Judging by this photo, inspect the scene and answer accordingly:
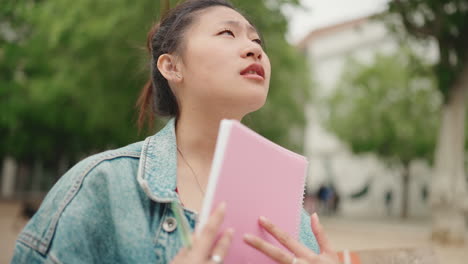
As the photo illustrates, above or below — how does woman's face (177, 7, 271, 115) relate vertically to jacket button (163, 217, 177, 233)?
above

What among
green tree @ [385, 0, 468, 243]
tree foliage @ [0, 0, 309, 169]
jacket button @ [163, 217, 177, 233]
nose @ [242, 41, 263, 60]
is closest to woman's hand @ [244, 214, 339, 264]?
jacket button @ [163, 217, 177, 233]

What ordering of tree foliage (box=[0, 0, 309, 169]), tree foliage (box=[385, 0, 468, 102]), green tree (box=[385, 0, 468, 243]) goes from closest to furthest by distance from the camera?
1. tree foliage (box=[0, 0, 309, 169])
2. tree foliage (box=[385, 0, 468, 102])
3. green tree (box=[385, 0, 468, 243])

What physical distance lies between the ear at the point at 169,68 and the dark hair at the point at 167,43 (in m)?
0.03

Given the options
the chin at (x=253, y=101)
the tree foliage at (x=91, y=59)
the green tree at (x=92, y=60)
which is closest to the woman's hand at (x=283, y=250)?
the chin at (x=253, y=101)

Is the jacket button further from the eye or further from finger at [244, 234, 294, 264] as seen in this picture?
the eye

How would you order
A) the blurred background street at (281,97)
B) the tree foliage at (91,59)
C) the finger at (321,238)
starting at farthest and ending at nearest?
the blurred background street at (281,97), the tree foliage at (91,59), the finger at (321,238)

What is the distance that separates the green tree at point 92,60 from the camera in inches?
290

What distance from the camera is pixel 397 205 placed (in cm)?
2534

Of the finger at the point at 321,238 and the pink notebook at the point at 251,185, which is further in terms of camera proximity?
the finger at the point at 321,238

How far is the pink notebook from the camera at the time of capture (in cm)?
111

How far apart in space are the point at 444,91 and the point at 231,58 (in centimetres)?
1114

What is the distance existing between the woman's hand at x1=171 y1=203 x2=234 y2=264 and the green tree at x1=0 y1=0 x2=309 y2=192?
4820mm

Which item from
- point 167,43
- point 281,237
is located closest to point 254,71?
point 167,43

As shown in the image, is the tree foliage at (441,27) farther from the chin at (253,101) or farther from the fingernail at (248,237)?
the fingernail at (248,237)
